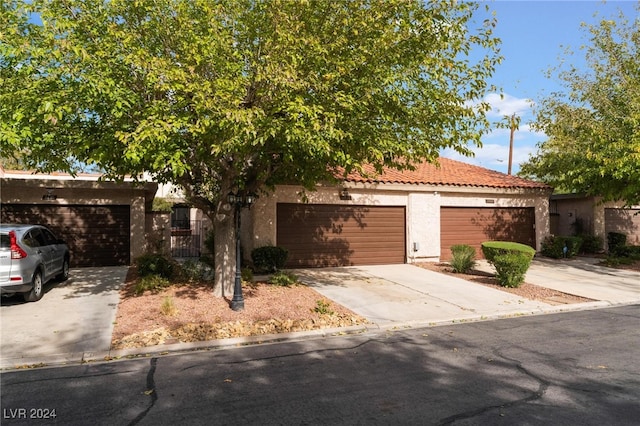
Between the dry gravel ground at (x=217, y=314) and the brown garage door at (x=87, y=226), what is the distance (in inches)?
175

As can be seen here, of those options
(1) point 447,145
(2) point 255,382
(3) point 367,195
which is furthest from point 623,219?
(2) point 255,382

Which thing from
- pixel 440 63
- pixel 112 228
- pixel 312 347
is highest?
pixel 440 63

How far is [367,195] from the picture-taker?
15602 millimetres

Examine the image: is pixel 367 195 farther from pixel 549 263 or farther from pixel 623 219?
pixel 623 219

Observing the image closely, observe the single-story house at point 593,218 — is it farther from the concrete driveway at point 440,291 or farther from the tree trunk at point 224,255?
the tree trunk at point 224,255

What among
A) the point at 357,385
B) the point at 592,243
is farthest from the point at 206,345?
the point at 592,243

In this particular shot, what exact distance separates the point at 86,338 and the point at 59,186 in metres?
9.01

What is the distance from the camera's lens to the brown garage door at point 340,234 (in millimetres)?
14500

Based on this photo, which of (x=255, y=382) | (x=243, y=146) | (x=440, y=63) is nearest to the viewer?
(x=255, y=382)

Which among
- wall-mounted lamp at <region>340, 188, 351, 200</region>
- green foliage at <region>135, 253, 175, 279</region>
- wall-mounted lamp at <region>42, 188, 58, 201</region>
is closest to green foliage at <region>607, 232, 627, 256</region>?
wall-mounted lamp at <region>340, 188, 351, 200</region>

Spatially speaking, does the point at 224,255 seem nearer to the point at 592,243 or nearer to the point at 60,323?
the point at 60,323

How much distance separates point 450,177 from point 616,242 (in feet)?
26.1

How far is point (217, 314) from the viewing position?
26.7ft

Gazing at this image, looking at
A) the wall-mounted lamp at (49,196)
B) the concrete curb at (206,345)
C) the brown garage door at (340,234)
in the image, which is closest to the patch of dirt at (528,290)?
the concrete curb at (206,345)
